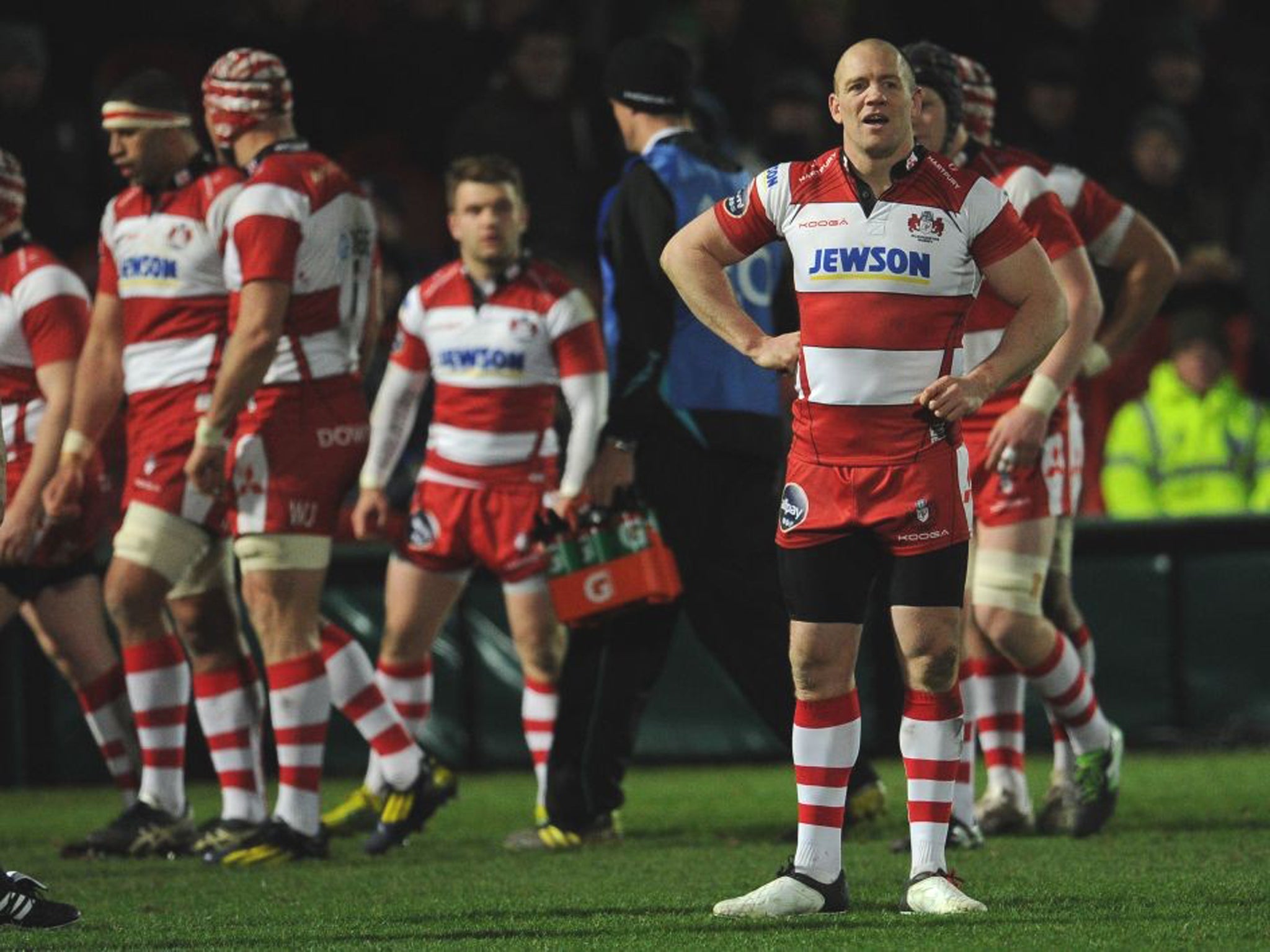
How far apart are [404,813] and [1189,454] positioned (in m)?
5.81

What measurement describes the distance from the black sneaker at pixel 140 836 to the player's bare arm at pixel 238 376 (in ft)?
4.57

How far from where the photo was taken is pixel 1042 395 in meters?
7.15

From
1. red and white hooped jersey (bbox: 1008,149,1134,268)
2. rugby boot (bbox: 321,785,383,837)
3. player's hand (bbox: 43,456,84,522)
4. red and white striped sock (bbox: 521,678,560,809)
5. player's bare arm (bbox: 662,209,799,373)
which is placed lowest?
rugby boot (bbox: 321,785,383,837)

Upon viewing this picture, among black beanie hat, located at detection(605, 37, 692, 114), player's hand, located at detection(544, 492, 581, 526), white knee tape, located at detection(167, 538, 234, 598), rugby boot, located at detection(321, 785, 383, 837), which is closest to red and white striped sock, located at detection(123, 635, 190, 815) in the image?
white knee tape, located at detection(167, 538, 234, 598)

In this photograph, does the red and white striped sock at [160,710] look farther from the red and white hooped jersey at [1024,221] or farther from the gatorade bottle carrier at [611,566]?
the red and white hooped jersey at [1024,221]

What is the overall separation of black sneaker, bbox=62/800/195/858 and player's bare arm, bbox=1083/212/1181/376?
143 inches

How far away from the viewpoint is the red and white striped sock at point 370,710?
7.87m

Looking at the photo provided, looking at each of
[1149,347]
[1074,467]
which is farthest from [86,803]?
[1149,347]

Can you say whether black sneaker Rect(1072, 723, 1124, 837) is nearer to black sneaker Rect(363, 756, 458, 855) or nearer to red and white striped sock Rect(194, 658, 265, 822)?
black sneaker Rect(363, 756, 458, 855)

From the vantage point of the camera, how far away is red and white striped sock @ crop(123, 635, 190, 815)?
7.99 meters

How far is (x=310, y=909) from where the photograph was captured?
6227 millimetres

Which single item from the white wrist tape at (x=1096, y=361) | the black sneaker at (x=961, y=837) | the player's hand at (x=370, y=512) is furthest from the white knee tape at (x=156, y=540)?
the white wrist tape at (x=1096, y=361)

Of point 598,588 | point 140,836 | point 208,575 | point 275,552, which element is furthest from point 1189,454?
point 140,836

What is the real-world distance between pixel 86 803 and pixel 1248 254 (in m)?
8.03
